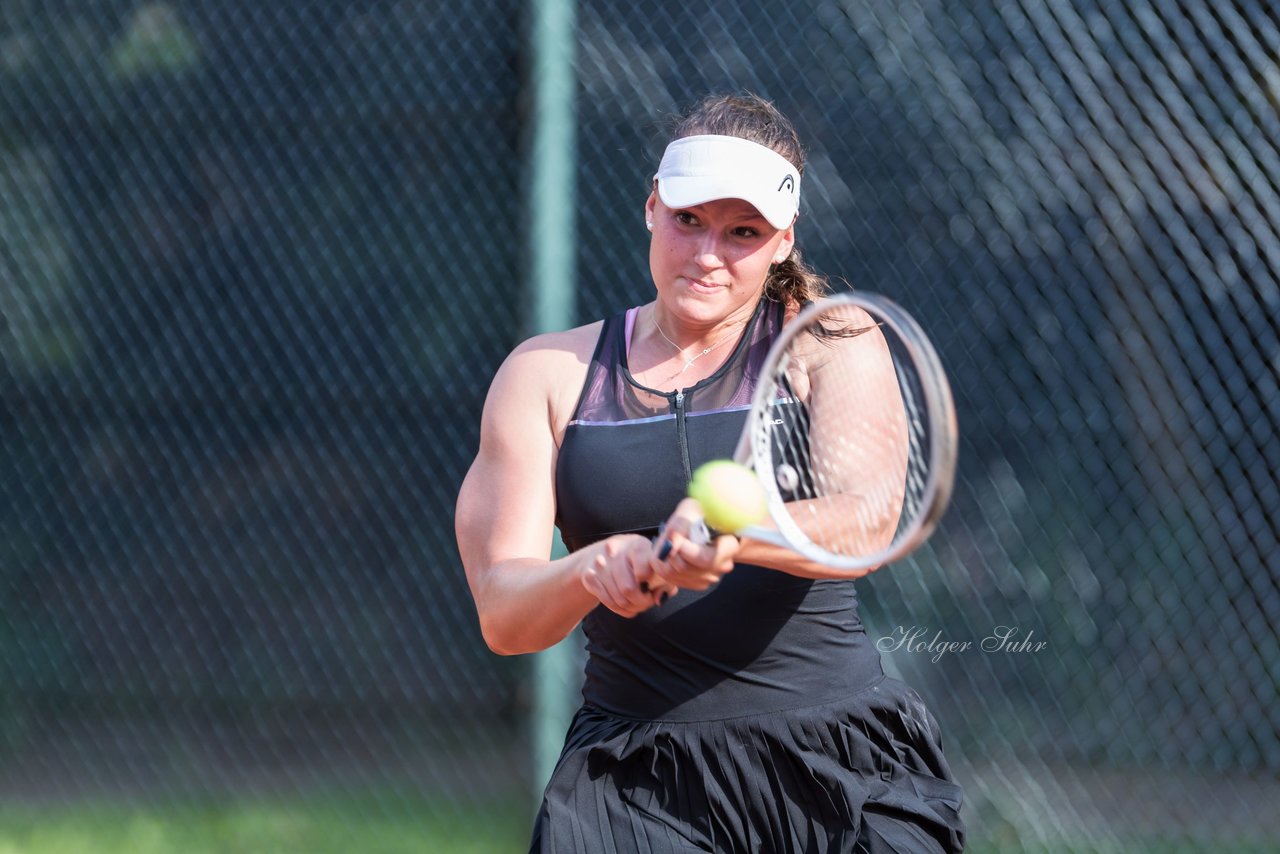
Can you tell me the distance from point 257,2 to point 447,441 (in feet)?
4.71

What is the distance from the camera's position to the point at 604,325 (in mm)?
2178

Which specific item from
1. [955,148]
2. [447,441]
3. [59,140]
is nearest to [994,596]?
[955,148]

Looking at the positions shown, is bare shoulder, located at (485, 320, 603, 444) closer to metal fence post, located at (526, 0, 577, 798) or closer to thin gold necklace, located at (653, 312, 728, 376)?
thin gold necklace, located at (653, 312, 728, 376)

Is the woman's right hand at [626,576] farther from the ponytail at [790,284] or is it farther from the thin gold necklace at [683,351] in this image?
the ponytail at [790,284]

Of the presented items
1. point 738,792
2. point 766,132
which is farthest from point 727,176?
point 738,792

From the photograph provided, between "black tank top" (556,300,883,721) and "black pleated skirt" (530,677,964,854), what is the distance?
0.03 meters

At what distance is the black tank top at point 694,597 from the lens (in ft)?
6.49

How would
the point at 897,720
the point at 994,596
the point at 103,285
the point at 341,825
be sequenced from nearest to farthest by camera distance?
the point at 897,720 < the point at 994,596 < the point at 341,825 < the point at 103,285

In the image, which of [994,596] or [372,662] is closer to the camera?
[994,596]

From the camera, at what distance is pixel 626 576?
163 cm

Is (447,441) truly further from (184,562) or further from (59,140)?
(59,140)

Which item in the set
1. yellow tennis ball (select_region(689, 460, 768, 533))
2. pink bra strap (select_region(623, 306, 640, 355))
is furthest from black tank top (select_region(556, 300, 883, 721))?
yellow tennis ball (select_region(689, 460, 768, 533))

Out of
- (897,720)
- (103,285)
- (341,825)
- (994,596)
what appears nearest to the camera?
(897,720)

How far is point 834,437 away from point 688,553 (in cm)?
43
